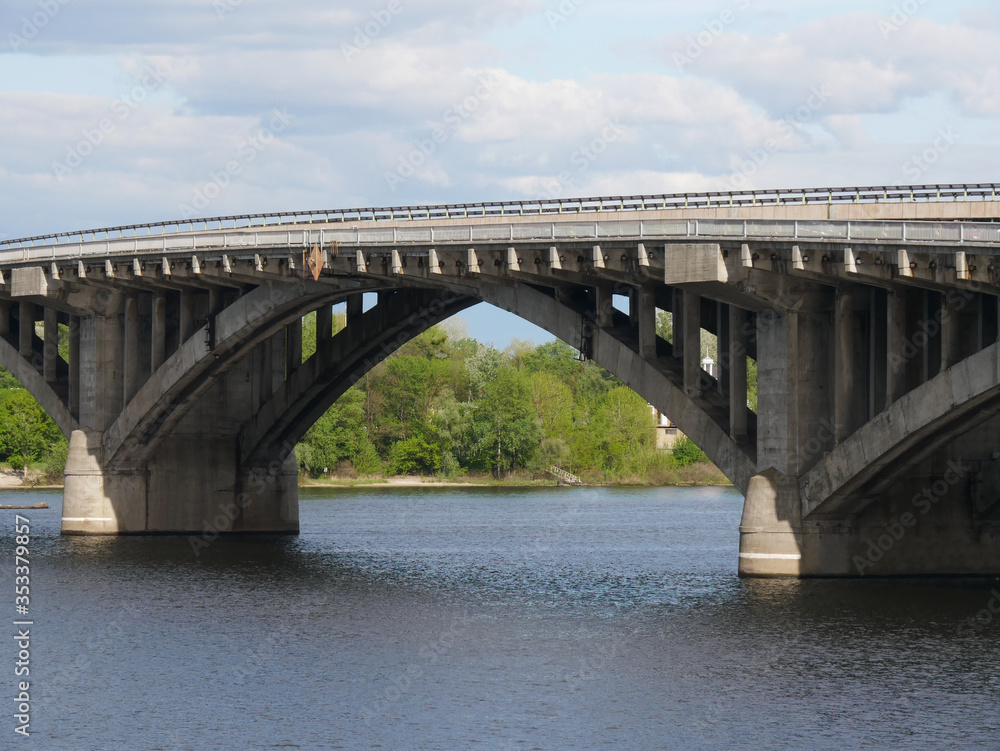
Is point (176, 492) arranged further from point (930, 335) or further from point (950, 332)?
point (950, 332)

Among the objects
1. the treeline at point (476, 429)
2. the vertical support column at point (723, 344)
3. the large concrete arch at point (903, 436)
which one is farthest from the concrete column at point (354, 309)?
the treeline at point (476, 429)

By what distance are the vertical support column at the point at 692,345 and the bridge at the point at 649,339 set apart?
0.25ft

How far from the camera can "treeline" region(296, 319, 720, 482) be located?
13875 cm

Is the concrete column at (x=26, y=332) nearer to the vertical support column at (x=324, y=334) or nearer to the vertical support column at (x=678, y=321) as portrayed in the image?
the vertical support column at (x=324, y=334)

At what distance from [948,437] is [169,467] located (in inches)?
1518

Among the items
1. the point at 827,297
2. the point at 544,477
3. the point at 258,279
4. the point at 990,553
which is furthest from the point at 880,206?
the point at 544,477

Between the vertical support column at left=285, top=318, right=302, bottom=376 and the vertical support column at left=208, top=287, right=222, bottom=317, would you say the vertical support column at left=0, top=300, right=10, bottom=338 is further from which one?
the vertical support column at left=208, top=287, right=222, bottom=317

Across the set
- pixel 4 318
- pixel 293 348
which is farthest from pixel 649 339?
pixel 4 318

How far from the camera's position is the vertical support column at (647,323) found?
54594mm

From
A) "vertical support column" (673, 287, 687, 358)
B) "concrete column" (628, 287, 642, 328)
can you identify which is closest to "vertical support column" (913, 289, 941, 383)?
"vertical support column" (673, 287, 687, 358)

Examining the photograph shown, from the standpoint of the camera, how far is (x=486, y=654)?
41781 millimetres

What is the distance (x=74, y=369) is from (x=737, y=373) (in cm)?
3558

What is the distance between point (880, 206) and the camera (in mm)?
53531

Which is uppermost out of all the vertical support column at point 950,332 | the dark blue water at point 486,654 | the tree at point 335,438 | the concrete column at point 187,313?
the concrete column at point 187,313
